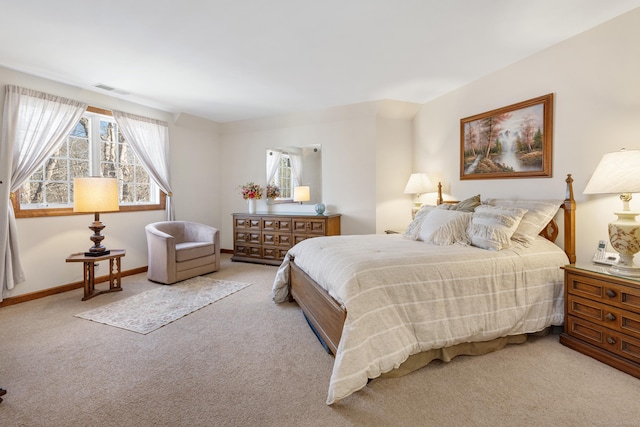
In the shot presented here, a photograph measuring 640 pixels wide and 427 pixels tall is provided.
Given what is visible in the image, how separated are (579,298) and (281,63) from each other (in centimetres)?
350

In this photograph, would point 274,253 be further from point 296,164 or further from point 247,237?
point 296,164

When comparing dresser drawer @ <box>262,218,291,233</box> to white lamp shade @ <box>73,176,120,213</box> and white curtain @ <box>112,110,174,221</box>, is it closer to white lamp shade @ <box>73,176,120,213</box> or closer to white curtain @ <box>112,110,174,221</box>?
white curtain @ <box>112,110,174,221</box>

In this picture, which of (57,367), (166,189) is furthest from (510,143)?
(166,189)

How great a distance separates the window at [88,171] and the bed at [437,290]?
3.33 m

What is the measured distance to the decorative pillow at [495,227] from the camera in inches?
100

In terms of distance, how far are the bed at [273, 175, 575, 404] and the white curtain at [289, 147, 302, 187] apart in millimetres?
2733

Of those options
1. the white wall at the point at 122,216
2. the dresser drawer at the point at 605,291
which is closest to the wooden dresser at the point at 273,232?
the white wall at the point at 122,216

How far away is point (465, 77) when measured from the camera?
371 cm

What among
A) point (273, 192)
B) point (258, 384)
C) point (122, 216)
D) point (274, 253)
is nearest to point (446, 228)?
point (258, 384)

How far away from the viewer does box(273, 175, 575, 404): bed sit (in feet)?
6.15

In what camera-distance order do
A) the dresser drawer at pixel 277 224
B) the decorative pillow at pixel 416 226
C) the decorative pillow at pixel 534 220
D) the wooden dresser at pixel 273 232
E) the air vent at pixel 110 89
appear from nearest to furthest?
the decorative pillow at pixel 534 220
the decorative pillow at pixel 416 226
the air vent at pixel 110 89
the wooden dresser at pixel 273 232
the dresser drawer at pixel 277 224

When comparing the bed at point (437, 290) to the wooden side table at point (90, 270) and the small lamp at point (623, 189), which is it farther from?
the wooden side table at point (90, 270)

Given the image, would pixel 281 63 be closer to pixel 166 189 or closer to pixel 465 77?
pixel 465 77

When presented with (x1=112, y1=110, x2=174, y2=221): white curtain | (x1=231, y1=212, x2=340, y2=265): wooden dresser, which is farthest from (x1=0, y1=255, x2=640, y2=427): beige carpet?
(x1=112, y1=110, x2=174, y2=221): white curtain
